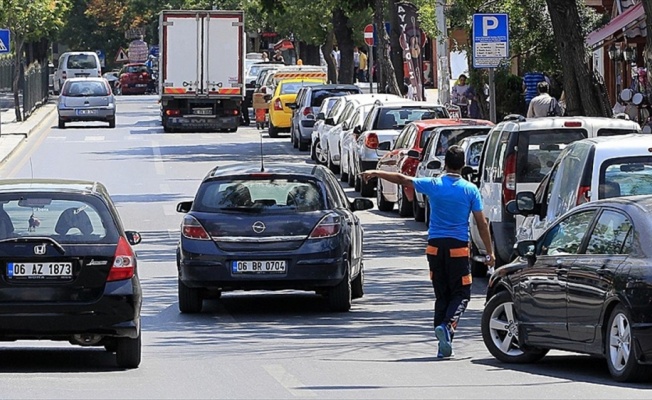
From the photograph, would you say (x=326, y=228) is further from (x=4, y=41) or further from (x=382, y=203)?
(x=4, y=41)

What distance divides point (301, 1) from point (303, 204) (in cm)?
4789

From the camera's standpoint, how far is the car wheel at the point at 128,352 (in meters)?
12.5

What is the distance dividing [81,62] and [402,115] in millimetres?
49489

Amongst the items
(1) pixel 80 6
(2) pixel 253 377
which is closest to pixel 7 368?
(2) pixel 253 377

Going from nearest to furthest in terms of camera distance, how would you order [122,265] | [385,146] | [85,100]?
[122,265], [385,146], [85,100]

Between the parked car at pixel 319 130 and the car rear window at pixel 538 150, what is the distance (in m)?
19.5

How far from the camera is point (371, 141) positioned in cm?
3011

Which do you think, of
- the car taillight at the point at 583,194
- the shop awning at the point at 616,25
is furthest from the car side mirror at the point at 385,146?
the car taillight at the point at 583,194

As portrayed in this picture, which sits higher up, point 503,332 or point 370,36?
point 370,36

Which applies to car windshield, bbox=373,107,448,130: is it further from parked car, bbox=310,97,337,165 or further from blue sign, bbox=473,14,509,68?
parked car, bbox=310,97,337,165

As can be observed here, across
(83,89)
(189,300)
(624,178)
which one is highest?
(83,89)

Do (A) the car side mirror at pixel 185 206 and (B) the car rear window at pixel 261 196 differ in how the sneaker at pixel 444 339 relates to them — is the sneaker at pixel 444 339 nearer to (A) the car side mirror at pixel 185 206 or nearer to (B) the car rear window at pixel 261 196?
(B) the car rear window at pixel 261 196

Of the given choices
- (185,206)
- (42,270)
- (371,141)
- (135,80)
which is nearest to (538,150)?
(185,206)

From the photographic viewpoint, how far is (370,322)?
1582 centimetres
